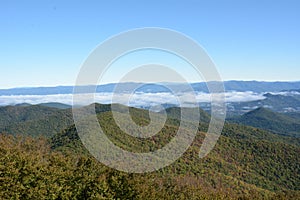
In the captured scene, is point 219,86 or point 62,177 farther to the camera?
point 62,177

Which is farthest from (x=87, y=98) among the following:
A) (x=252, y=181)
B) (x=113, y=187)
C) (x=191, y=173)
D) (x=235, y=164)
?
(x=235, y=164)

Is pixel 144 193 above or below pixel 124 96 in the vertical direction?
below

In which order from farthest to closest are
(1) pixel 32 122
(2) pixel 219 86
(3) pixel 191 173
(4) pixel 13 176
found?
(1) pixel 32 122 < (3) pixel 191 173 < (4) pixel 13 176 < (2) pixel 219 86

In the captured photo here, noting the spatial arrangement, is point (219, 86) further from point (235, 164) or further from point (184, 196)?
point (235, 164)

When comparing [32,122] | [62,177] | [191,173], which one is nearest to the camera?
[62,177]

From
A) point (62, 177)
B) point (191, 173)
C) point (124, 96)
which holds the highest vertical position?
point (124, 96)

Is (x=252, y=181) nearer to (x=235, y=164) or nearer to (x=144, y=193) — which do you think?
(x=235, y=164)
